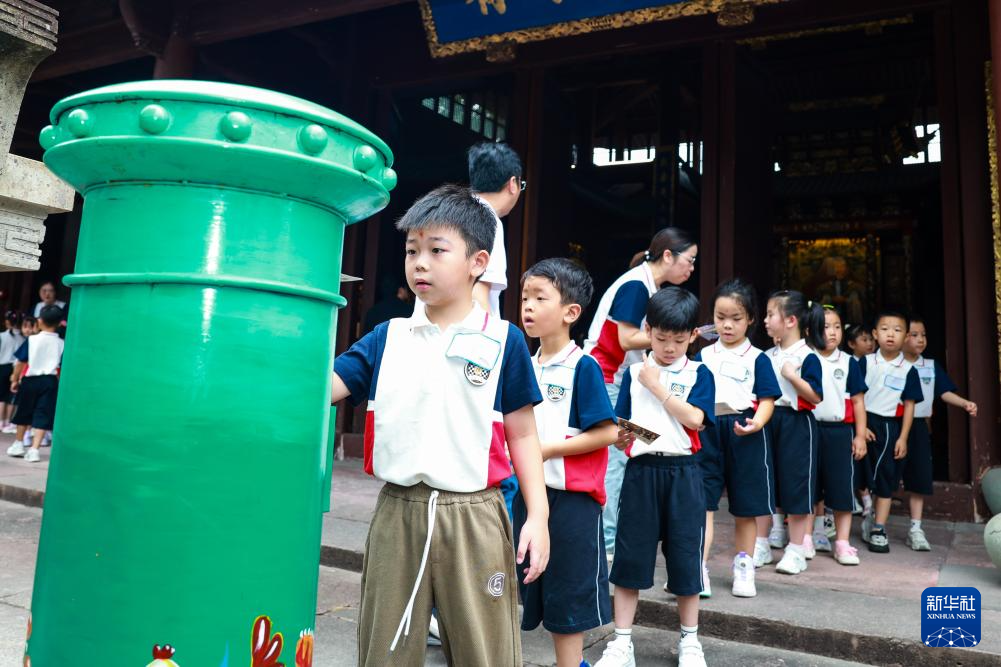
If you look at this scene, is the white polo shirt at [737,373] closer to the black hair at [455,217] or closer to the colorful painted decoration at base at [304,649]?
the black hair at [455,217]

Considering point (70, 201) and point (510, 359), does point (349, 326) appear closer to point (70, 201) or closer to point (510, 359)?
point (70, 201)

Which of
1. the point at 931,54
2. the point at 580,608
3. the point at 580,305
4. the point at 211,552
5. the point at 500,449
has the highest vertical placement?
the point at 931,54

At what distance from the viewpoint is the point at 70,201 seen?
2.59 metres

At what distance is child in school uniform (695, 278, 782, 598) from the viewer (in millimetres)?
3277

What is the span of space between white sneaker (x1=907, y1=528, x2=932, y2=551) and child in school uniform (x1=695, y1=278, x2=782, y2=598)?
1.34m

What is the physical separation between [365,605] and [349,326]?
5.95 metres

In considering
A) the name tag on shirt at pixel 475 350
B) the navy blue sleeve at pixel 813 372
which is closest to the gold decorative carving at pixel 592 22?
the navy blue sleeve at pixel 813 372

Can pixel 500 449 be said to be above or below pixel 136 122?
below

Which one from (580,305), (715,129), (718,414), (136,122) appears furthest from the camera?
(715,129)

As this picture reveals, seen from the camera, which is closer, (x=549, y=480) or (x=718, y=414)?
(x=549, y=480)

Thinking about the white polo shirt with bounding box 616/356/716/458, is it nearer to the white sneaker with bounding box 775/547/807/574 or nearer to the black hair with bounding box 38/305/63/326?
the white sneaker with bounding box 775/547/807/574

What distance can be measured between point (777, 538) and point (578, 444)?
2.75 m

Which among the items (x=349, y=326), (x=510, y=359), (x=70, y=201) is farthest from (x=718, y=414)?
(x=349, y=326)

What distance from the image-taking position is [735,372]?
11.3 ft
